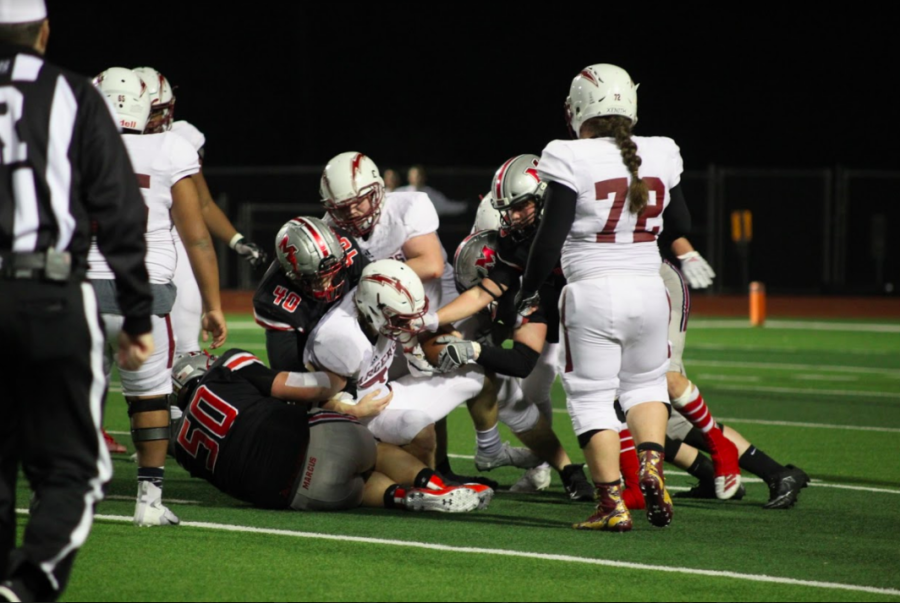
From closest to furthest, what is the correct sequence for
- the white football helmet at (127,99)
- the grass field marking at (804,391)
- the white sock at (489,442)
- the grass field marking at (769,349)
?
the white football helmet at (127,99) < the white sock at (489,442) < the grass field marking at (804,391) < the grass field marking at (769,349)

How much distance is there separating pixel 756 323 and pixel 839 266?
4.83 meters

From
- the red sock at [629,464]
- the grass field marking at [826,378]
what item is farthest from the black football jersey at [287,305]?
the grass field marking at [826,378]

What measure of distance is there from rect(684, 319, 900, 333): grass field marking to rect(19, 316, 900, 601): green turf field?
9.89 m

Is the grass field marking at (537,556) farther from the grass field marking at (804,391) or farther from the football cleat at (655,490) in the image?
the grass field marking at (804,391)

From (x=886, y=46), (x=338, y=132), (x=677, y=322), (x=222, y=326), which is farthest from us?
(x=338, y=132)

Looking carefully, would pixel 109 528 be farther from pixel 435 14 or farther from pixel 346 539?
pixel 435 14

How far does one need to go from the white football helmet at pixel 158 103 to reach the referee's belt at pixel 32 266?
2774 millimetres

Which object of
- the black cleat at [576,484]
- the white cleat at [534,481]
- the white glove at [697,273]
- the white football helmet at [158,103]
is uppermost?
Answer: the white football helmet at [158,103]

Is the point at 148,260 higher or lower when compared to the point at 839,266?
higher

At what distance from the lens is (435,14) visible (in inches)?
1271

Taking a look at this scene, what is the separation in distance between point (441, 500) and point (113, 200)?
2650mm

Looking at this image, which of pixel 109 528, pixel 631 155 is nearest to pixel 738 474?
pixel 631 155

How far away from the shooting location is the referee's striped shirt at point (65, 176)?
3.54 meters

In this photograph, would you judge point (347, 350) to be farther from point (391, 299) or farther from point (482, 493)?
point (482, 493)
